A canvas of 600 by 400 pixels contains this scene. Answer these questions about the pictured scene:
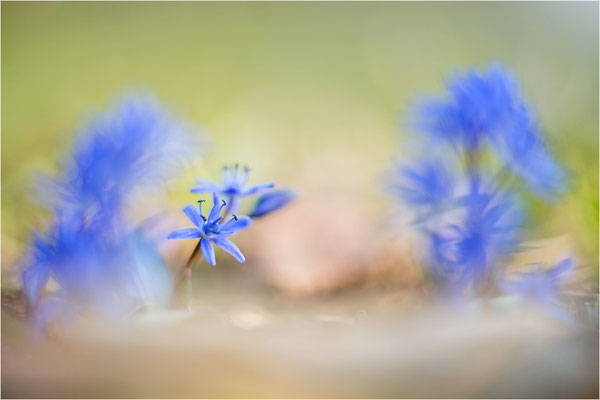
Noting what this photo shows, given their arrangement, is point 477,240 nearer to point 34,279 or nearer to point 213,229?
point 213,229

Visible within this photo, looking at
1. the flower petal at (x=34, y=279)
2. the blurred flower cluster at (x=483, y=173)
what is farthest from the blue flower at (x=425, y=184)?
the flower petal at (x=34, y=279)

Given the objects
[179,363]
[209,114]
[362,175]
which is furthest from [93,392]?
[209,114]

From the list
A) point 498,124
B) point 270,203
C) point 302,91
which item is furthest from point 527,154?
point 302,91

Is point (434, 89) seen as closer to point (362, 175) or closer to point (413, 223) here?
point (362, 175)

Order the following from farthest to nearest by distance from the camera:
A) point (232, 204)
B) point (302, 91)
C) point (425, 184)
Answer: point (302, 91) → point (425, 184) → point (232, 204)

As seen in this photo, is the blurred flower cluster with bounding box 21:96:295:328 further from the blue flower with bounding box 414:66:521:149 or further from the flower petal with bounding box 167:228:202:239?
the blue flower with bounding box 414:66:521:149

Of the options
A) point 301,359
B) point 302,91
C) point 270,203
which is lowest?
point 301,359
